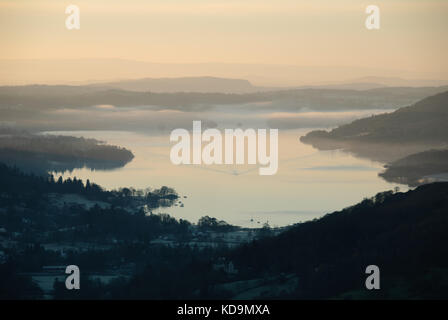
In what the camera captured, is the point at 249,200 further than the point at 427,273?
Yes

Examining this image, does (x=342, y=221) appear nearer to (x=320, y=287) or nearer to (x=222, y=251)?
(x=222, y=251)

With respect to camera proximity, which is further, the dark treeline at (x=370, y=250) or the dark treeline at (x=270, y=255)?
the dark treeline at (x=270, y=255)

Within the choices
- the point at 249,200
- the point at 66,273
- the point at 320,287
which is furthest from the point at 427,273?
the point at 249,200

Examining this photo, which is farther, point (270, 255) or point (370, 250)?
point (270, 255)

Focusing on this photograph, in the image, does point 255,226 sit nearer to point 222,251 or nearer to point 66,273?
point 222,251

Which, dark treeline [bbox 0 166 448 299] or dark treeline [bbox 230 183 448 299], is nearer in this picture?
dark treeline [bbox 230 183 448 299]
